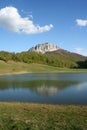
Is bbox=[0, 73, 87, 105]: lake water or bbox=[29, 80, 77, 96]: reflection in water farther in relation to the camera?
bbox=[29, 80, 77, 96]: reflection in water

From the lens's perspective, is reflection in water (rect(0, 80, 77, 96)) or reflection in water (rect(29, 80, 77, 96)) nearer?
reflection in water (rect(29, 80, 77, 96))

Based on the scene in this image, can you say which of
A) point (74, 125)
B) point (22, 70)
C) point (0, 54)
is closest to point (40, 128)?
point (74, 125)

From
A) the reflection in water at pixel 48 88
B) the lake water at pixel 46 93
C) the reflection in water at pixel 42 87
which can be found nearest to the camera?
the lake water at pixel 46 93

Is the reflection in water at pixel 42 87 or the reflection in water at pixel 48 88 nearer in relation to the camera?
the reflection in water at pixel 48 88

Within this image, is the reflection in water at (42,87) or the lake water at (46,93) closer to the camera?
the lake water at (46,93)

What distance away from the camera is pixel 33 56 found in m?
177

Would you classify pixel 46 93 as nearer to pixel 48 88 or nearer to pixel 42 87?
pixel 48 88

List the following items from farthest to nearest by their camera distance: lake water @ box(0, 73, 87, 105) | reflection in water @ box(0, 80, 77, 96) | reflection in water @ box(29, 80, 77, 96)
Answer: reflection in water @ box(0, 80, 77, 96) → reflection in water @ box(29, 80, 77, 96) → lake water @ box(0, 73, 87, 105)

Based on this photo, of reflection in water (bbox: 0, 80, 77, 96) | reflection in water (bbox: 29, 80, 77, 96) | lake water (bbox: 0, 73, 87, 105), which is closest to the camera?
lake water (bbox: 0, 73, 87, 105)

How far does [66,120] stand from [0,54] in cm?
14865

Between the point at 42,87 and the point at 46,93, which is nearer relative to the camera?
the point at 46,93

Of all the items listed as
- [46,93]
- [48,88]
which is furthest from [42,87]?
[46,93]

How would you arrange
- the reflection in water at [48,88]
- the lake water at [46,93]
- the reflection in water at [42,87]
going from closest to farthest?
the lake water at [46,93], the reflection in water at [48,88], the reflection in water at [42,87]

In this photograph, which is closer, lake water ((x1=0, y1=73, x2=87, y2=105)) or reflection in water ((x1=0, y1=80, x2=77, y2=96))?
lake water ((x1=0, y1=73, x2=87, y2=105))
